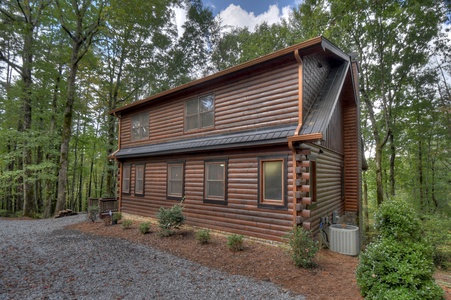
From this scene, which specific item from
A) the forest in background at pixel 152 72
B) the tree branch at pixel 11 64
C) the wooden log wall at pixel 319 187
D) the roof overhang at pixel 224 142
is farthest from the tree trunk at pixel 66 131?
the wooden log wall at pixel 319 187

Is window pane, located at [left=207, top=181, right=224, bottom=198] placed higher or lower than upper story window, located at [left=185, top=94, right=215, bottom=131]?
lower

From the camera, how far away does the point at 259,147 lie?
6.80 m

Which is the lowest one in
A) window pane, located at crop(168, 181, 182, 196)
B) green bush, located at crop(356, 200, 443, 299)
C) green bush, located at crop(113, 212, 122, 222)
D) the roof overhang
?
green bush, located at crop(113, 212, 122, 222)

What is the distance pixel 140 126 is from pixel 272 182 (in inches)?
310

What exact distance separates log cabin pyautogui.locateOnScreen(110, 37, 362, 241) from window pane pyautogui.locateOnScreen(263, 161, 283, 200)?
0.03m

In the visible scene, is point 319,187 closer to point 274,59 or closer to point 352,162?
point 352,162

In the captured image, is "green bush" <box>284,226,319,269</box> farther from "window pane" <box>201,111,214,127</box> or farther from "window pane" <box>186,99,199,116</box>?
"window pane" <box>186,99,199,116</box>

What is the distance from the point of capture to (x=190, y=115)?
930 centimetres

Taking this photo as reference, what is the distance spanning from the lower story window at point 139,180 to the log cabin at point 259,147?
5 centimetres

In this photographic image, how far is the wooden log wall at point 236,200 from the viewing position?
6328 mm

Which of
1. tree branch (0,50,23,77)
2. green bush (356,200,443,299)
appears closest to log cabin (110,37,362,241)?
green bush (356,200,443,299)

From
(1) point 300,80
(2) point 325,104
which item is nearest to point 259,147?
(1) point 300,80

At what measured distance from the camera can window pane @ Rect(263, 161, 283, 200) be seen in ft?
21.1

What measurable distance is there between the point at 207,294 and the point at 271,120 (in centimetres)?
486
